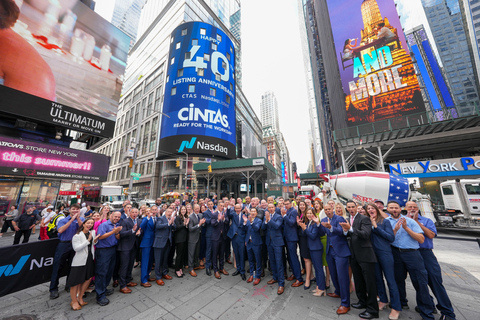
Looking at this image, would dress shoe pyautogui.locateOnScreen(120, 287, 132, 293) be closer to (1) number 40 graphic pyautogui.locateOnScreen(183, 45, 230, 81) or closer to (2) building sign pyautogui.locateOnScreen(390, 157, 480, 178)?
(2) building sign pyautogui.locateOnScreen(390, 157, 480, 178)

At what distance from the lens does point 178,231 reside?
6141 millimetres

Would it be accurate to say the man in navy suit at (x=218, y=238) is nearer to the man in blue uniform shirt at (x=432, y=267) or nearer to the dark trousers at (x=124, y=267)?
the dark trousers at (x=124, y=267)

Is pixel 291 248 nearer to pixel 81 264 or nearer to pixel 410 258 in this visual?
pixel 410 258

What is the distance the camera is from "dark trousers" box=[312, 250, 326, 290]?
4453 millimetres

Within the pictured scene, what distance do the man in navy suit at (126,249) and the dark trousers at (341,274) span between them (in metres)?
5.31

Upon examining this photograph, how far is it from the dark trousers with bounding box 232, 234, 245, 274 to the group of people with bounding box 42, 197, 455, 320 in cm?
3

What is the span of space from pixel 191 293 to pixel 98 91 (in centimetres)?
1700

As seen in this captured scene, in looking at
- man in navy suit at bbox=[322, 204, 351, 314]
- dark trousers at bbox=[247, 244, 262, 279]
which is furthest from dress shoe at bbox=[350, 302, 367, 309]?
dark trousers at bbox=[247, 244, 262, 279]

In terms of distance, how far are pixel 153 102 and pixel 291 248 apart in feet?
153

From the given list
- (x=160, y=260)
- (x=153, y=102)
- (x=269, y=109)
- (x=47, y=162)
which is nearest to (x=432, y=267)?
(x=160, y=260)

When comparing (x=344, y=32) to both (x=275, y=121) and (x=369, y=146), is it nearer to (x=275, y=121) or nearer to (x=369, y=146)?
(x=369, y=146)

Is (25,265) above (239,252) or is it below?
above

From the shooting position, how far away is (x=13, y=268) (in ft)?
13.1

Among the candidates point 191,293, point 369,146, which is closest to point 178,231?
point 191,293
